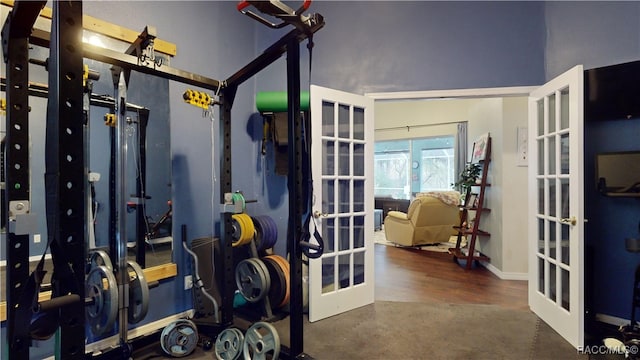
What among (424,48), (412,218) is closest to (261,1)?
(424,48)

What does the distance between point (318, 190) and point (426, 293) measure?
1.72 metres

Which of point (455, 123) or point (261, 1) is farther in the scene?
point (455, 123)

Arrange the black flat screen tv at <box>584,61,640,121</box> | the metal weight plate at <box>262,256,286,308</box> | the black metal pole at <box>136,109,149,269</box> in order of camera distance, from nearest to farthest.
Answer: the black metal pole at <box>136,109,149,269</box>, the black flat screen tv at <box>584,61,640,121</box>, the metal weight plate at <box>262,256,286,308</box>

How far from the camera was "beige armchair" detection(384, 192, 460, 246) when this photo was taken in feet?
17.9

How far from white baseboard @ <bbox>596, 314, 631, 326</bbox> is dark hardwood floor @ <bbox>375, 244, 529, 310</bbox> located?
543 millimetres

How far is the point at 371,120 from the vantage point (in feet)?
10.2

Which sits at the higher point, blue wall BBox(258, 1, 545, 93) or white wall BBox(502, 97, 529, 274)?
blue wall BBox(258, 1, 545, 93)

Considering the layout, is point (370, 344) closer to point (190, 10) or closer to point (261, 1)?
point (261, 1)

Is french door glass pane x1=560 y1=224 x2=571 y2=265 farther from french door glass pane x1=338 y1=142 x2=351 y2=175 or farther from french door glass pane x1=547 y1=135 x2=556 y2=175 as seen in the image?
french door glass pane x1=338 y1=142 x2=351 y2=175

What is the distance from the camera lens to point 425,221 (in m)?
5.49

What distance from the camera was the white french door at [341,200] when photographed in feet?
9.12

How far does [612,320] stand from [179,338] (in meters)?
3.31

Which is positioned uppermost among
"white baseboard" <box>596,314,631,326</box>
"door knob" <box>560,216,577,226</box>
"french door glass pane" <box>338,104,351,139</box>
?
"french door glass pane" <box>338,104,351,139</box>

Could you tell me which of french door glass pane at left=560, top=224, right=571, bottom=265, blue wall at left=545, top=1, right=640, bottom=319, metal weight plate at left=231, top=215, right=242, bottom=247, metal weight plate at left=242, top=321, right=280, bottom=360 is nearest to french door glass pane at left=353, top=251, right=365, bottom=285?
metal weight plate at left=231, top=215, right=242, bottom=247
